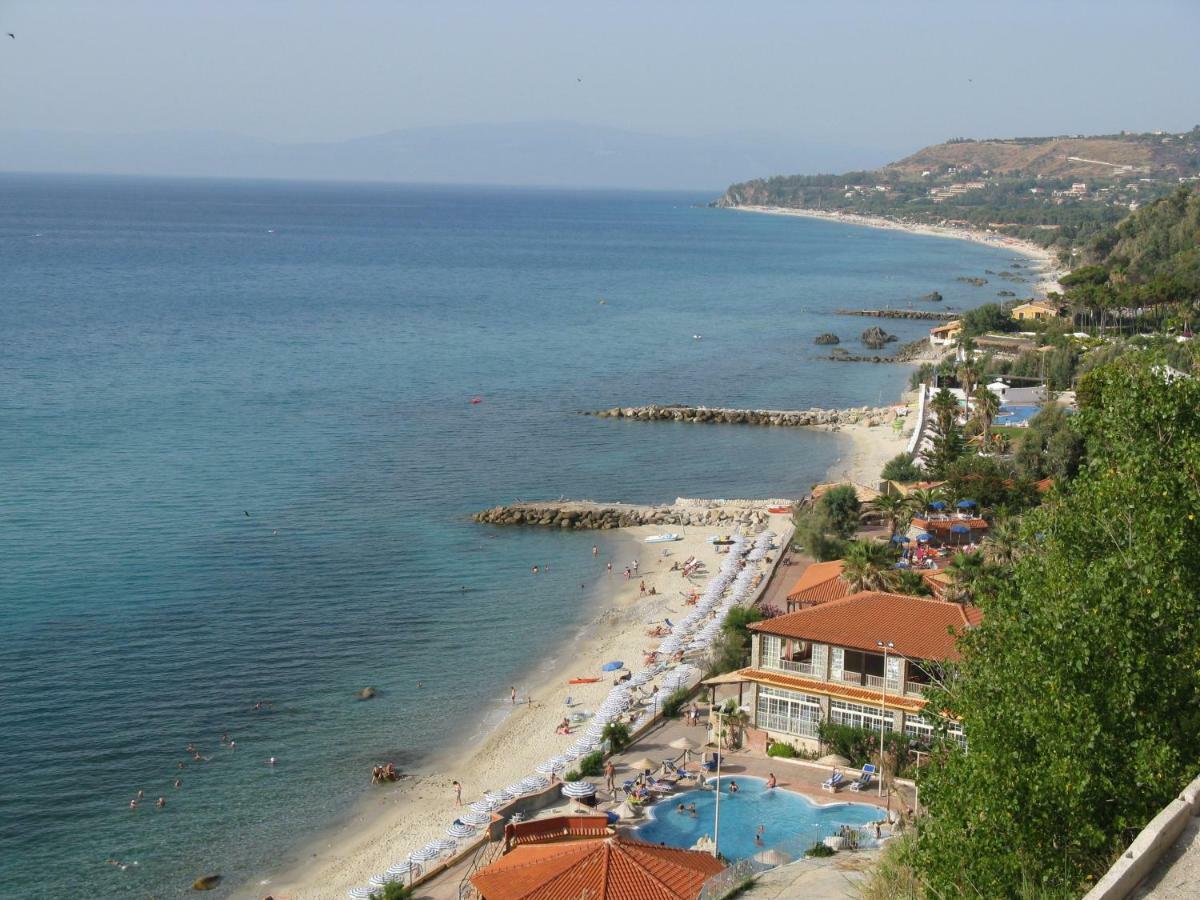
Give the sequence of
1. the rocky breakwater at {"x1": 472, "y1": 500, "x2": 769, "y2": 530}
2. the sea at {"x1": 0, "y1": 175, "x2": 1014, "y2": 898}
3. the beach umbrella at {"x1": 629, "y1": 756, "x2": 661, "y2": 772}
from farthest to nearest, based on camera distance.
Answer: the rocky breakwater at {"x1": 472, "y1": 500, "x2": 769, "y2": 530} < the sea at {"x1": 0, "y1": 175, "x2": 1014, "y2": 898} < the beach umbrella at {"x1": 629, "y1": 756, "x2": 661, "y2": 772}

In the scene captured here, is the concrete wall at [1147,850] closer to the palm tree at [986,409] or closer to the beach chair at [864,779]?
the beach chair at [864,779]

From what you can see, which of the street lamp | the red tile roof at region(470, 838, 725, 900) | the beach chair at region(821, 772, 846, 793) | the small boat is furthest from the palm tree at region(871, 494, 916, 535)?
the red tile roof at region(470, 838, 725, 900)

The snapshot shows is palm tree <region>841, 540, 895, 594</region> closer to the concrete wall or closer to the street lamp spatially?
the street lamp

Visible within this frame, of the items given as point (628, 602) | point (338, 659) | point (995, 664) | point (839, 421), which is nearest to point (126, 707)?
point (338, 659)

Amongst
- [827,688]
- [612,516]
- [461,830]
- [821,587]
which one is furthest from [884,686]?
[612,516]

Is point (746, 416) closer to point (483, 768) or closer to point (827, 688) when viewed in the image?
point (483, 768)

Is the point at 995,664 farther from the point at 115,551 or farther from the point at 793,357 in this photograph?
the point at 793,357

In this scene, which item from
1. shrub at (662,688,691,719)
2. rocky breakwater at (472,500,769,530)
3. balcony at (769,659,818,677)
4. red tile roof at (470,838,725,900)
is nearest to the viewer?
red tile roof at (470,838,725,900)
